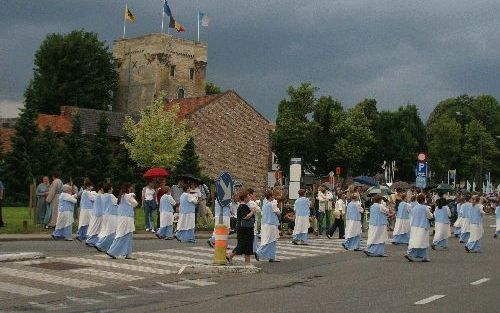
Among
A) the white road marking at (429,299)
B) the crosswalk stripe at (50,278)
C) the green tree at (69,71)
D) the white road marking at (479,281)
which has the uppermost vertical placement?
the green tree at (69,71)

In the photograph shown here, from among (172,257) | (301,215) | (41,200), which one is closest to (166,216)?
(301,215)

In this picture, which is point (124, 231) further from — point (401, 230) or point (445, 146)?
point (445, 146)

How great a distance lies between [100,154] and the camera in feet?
220

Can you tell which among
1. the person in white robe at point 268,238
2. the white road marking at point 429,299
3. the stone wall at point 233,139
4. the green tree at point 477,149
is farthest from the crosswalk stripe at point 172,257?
the green tree at point 477,149

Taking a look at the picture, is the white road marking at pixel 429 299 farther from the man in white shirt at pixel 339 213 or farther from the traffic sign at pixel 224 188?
the man in white shirt at pixel 339 213

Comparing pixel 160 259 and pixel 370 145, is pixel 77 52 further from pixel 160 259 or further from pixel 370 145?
pixel 160 259

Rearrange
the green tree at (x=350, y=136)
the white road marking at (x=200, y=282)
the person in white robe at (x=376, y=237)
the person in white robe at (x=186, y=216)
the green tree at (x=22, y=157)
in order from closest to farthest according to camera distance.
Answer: the white road marking at (x=200, y=282)
the person in white robe at (x=376, y=237)
the person in white robe at (x=186, y=216)
the green tree at (x=22, y=157)
the green tree at (x=350, y=136)

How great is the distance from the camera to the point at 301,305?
39.8 feet

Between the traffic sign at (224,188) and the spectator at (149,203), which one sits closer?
the traffic sign at (224,188)

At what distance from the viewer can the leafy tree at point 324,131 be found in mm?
98812

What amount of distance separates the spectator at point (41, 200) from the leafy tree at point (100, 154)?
35435 millimetres

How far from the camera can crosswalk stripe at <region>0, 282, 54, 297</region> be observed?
13.4 meters

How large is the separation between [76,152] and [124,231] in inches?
1862

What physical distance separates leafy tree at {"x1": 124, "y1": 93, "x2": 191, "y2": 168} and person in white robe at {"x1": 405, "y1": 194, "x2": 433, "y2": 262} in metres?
55.2
